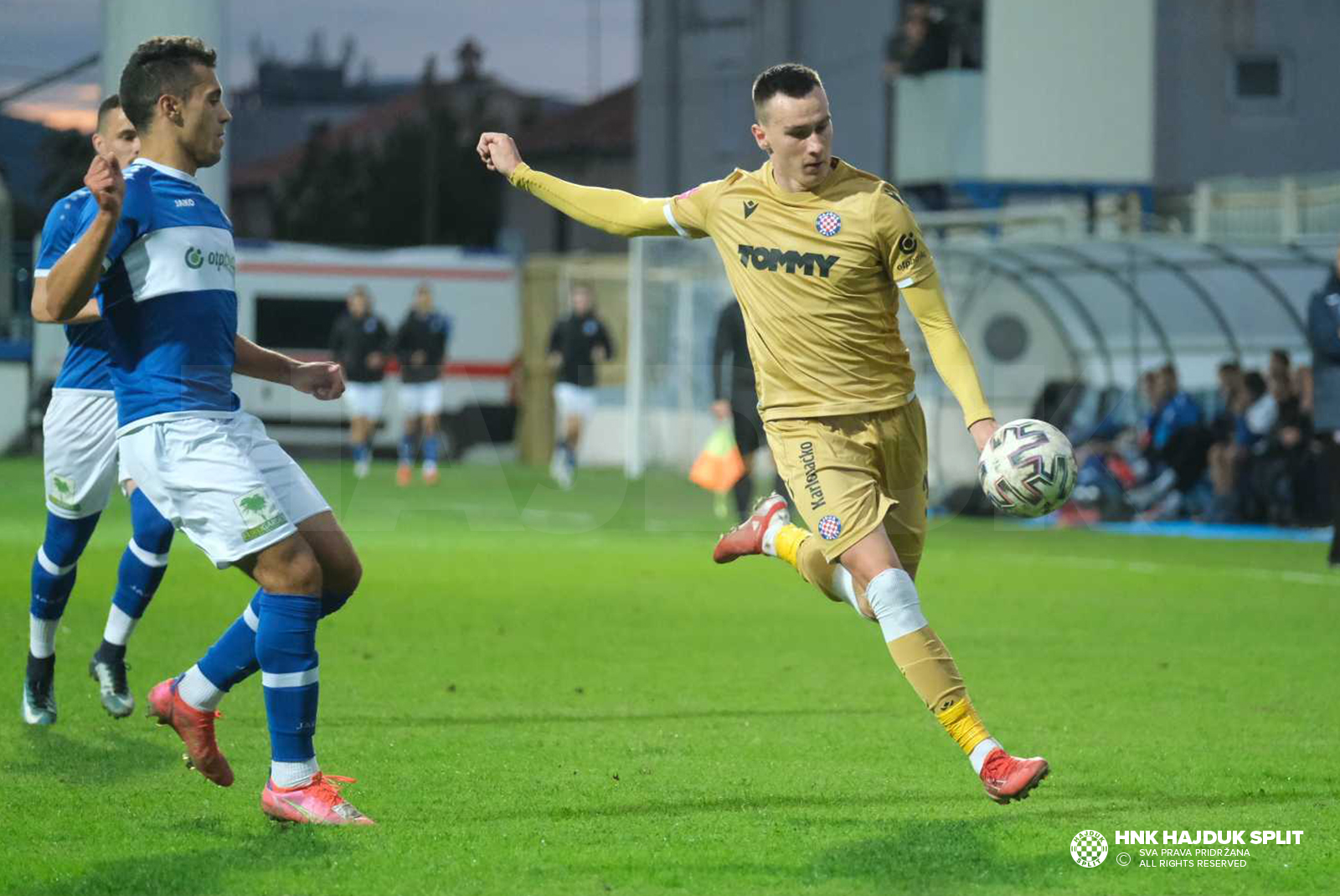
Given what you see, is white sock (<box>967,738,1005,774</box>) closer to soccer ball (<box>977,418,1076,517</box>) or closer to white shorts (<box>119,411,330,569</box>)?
soccer ball (<box>977,418,1076,517</box>)

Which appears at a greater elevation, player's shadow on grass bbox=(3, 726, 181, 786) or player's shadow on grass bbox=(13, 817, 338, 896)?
player's shadow on grass bbox=(13, 817, 338, 896)

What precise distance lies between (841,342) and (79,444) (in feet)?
10.7

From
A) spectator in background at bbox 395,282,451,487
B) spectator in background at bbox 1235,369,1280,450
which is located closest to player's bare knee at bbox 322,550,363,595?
spectator in background at bbox 1235,369,1280,450

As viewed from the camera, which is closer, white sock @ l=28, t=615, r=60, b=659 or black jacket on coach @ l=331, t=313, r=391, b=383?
white sock @ l=28, t=615, r=60, b=659

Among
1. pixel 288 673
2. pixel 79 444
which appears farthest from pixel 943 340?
pixel 79 444

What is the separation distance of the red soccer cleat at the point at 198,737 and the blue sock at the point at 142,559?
2048 millimetres

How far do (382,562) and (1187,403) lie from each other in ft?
29.7

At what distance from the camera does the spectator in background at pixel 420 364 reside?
27.3 m

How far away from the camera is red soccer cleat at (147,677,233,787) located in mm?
6320

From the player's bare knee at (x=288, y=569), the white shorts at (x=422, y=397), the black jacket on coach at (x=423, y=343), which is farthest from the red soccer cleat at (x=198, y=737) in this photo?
the black jacket on coach at (x=423, y=343)

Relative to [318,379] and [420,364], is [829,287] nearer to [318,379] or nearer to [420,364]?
[318,379]

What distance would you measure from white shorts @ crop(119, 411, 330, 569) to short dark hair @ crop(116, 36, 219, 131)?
0.98m

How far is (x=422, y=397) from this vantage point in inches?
1080

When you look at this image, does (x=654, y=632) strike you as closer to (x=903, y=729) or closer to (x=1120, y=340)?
(x=903, y=729)
